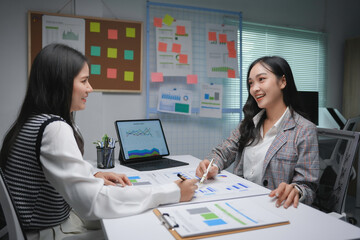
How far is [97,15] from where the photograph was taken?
8.88 feet

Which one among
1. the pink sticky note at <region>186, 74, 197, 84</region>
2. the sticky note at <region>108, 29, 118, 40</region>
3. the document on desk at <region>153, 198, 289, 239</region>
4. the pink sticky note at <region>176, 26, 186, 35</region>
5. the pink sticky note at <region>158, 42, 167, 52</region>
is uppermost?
the pink sticky note at <region>176, 26, 186, 35</region>

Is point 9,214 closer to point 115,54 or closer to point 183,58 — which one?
point 115,54

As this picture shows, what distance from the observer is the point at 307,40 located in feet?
12.3

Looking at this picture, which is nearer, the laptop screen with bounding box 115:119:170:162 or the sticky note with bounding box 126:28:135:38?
the laptop screen with bounding box 115:119:170:162

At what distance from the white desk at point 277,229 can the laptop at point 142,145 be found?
811 mm

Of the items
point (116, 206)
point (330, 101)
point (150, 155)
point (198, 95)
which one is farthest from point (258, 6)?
point (116, 206)

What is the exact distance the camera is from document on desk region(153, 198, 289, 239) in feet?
2.64

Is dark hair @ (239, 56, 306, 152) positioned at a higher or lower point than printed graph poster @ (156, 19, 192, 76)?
lower

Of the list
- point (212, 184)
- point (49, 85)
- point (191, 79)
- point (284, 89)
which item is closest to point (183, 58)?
point (191, 79)

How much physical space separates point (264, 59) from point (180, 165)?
0.80 metres

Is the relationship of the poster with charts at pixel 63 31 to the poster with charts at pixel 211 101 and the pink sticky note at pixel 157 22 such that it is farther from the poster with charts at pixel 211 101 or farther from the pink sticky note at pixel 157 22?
the poster with charts at pixel 211 101

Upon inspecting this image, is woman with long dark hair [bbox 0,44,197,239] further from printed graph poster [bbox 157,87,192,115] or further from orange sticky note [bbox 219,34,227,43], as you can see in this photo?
orange sticky note [bbox 219,34,227,43]

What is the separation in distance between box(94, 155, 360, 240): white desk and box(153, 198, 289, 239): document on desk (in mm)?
20

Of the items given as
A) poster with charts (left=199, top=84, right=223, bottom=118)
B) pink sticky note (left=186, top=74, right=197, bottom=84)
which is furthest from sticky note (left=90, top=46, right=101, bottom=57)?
poster with charts (left=199, top=84, right=223, bottom=118)
